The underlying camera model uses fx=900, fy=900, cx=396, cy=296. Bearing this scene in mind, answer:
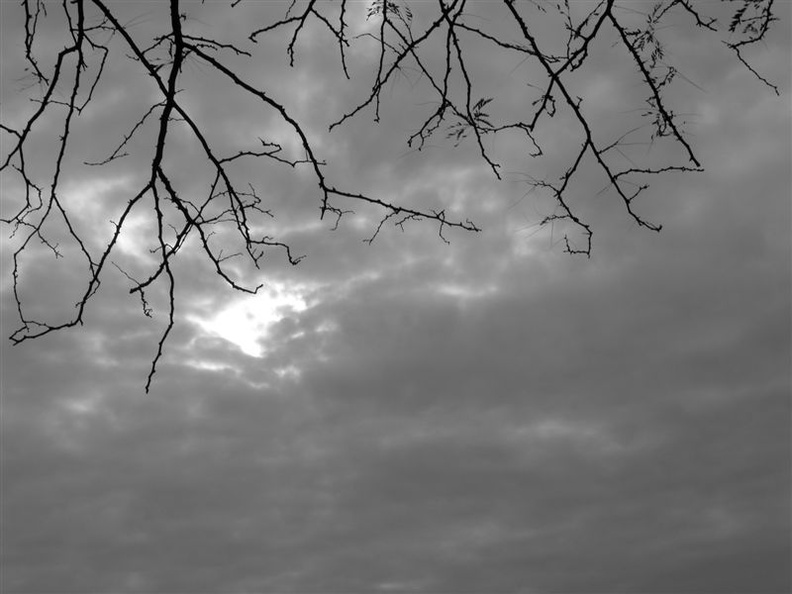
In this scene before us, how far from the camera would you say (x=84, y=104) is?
305 cm

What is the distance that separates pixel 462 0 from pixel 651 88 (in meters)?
0.69

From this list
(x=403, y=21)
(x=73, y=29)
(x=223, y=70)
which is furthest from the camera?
(x=403, y=21)

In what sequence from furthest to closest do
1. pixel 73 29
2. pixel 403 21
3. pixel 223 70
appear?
pixel 403 21, pixel 73 29, pixel 223 70

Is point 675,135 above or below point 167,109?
below

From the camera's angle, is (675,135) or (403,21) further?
(403,21)

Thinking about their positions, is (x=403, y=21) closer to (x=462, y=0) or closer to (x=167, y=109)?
(x=462, y=0)

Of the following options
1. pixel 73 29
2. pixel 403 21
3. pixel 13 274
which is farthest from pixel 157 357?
pixel 403 21

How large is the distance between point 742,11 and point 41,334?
2.55 meters

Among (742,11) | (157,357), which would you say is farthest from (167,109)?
(742,11)

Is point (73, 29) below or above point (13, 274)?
above

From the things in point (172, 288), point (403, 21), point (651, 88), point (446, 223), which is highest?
point (403, 21)

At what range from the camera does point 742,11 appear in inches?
121

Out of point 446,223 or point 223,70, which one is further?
point 446,223

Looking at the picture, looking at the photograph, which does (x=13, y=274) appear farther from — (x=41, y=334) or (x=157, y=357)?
(x=157, y=357)
